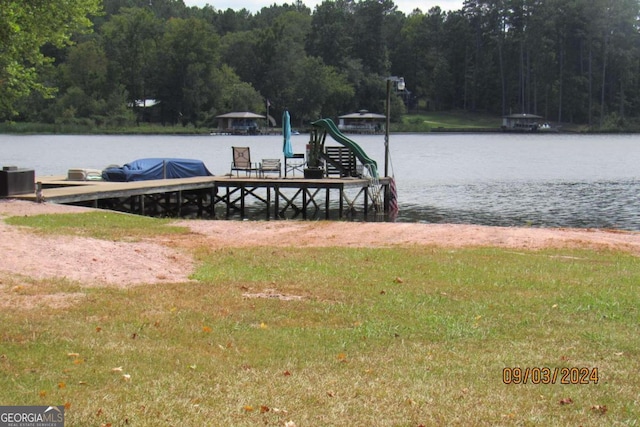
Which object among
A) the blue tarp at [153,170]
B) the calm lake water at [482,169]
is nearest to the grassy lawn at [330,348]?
the blue tarp at [153,170]

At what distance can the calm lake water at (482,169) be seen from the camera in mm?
33531

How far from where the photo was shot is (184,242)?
15.2 m

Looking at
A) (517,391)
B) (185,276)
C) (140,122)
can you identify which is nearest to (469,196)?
(185,276)

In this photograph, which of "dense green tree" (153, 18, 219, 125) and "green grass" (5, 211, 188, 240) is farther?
"dense green tree" (153, 18, 219, 125)

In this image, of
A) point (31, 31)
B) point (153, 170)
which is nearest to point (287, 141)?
point (153, 170)

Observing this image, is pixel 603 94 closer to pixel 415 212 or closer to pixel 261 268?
pixel 415 212

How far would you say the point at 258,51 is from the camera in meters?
130

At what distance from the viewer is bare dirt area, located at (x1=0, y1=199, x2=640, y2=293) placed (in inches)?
448

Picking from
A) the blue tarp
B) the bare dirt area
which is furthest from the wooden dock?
the bare dirt area

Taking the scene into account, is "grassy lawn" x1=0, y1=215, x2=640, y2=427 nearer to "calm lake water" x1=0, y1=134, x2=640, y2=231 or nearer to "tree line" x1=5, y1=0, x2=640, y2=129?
"calm lake water" x1=0, y1=134, x2=640, y2=231

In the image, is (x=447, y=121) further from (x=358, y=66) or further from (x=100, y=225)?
(x=100, y=225)

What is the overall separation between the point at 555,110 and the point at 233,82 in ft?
161
